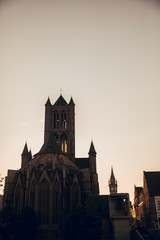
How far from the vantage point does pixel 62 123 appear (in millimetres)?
72312

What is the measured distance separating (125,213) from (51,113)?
38.9 meters

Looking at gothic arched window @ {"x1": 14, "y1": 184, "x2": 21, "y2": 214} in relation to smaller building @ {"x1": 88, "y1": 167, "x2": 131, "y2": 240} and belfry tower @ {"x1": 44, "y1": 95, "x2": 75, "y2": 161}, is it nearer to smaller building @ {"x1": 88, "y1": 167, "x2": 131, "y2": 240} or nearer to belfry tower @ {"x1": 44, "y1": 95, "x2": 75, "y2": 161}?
smaller building @ {"x1": 88, "y1": 167, "x2": 131, "y2": 240}

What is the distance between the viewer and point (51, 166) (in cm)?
5100

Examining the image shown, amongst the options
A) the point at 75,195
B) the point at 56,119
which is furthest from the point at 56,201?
the point at 56,119

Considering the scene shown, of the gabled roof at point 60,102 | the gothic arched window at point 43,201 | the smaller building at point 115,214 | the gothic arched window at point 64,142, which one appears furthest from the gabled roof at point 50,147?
the gabled roof at point 60,102

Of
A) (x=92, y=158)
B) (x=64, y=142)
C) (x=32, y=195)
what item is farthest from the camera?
(x=64, y=142)

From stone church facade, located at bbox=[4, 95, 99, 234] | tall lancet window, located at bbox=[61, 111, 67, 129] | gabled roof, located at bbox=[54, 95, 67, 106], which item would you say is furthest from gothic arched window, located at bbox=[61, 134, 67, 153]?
stone church facade, located at bbox=[4, 95, 99, 234]

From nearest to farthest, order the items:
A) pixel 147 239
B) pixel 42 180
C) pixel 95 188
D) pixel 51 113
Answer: pixel 147 239 → pixel 42 180 → pixel 95 188 → pixel 51 113

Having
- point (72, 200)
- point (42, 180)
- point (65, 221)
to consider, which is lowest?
point (65, 221)

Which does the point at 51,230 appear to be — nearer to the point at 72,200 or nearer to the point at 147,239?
the point at 72,200

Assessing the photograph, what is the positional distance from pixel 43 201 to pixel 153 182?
69.0 ft

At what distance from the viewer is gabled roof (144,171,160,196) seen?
45706mm

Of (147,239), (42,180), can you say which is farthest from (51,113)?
(147,239)

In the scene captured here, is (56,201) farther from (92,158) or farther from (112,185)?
(112,185)
